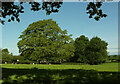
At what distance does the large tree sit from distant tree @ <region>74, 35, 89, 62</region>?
42.9ft

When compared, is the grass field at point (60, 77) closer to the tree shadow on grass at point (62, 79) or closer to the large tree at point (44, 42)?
the tree shadow on grass at point (62, 79)

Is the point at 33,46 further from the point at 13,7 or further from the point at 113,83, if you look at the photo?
the point at 113,83

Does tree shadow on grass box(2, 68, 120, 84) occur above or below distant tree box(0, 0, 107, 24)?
below

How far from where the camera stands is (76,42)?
65.1 meters

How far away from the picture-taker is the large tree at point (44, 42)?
42.8 meters

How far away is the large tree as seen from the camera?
4281 cm

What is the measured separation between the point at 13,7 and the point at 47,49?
31594mm

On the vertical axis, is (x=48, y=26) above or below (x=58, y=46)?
above

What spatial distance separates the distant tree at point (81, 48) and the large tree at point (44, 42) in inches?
515

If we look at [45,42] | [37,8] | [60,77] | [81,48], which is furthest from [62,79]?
[81,48]

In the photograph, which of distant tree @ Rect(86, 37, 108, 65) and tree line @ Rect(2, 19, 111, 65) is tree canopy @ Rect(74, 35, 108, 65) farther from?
tree line @ Rect(2, 19, 111, 65)

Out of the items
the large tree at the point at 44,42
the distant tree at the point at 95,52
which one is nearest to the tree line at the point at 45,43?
the large tree at the point at 44,42

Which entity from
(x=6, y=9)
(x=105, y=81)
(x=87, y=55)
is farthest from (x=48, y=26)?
(x=105, y=81)

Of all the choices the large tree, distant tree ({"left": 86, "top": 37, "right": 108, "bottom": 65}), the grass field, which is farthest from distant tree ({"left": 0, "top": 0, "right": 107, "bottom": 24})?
distant tree ({"left": 86, "top": 37, "right": 108, "bottom": 65})
